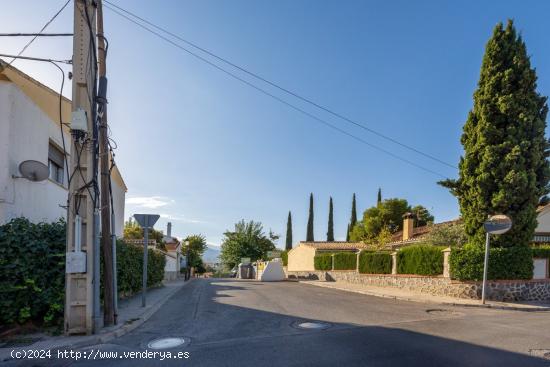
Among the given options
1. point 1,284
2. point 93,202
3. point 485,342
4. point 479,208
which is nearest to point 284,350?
point 485,342

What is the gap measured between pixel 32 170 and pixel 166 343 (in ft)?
17.6

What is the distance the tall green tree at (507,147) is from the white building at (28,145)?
14.8m

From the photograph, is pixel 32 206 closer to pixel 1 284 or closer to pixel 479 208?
pixel 1 284

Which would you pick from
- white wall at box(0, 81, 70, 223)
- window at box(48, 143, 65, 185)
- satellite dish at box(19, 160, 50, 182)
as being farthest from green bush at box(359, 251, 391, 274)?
satellite dish at box(19, 160, 50, 182)

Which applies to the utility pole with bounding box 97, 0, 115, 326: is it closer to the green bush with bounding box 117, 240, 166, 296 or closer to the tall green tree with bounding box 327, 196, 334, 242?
the green bush with bounding box 117, 240, 166, 296

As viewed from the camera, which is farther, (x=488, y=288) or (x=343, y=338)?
(x=488, y=288)

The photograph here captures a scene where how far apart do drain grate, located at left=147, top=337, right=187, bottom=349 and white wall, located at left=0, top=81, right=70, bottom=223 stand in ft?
14.9

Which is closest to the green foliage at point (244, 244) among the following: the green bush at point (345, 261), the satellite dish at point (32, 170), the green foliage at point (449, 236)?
the green bush at point (345, 261)

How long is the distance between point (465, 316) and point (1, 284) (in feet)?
35.2

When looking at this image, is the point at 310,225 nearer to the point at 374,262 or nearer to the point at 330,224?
the point at 330,224

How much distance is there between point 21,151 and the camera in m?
9.45

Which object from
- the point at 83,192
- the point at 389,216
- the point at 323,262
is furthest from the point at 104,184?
the point at 389,216

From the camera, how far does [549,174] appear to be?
1521cm

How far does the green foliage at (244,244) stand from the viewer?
52.2m
